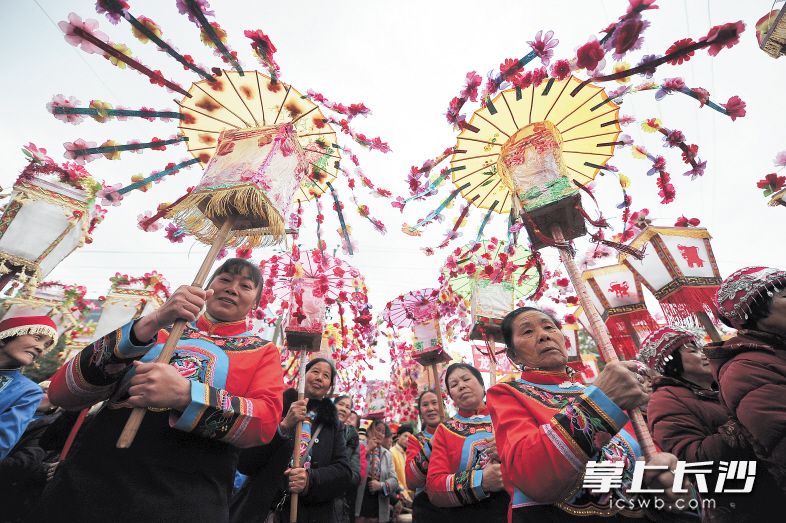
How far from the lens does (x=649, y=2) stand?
2.67 meters

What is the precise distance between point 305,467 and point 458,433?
168 centimetres

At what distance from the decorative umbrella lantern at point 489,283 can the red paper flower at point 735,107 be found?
10.7ft

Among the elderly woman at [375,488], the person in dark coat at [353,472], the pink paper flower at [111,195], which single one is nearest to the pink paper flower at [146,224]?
the pink paper flower at [111,195]

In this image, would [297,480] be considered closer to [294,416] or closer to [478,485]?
[294,416]

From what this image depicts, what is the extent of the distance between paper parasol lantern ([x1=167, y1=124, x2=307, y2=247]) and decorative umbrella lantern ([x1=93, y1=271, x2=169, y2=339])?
4823mm

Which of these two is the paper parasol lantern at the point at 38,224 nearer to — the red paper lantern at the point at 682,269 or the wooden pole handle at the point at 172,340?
the wooden pole handle at the point at 172,340

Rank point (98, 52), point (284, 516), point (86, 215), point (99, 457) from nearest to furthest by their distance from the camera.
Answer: point (99, 457) < point (98, 52) < point (284, 516) < point (86, 215)

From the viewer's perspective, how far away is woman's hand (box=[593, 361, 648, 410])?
4.83 feet

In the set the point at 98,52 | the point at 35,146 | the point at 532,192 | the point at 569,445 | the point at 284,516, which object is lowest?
the point at 284,516

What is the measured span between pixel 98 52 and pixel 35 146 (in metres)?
3.44

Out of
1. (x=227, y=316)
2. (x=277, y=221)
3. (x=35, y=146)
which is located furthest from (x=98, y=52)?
(x=35, y=146)

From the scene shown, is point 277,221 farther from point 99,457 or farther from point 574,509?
point 574,509

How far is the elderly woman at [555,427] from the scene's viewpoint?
4.74ft

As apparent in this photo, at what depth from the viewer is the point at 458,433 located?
11.7 ft
